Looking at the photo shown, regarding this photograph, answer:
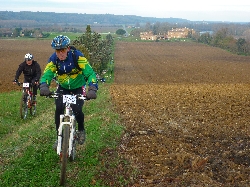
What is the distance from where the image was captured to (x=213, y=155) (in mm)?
7227

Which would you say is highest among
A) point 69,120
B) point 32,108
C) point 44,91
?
point 44,91

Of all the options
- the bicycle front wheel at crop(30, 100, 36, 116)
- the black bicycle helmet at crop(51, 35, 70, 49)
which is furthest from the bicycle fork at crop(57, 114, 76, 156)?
the bicycle front wheel at crop(30, 100, 36, 116)

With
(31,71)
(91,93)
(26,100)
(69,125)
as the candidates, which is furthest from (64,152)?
(26,100)

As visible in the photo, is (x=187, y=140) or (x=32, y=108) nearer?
(x=187, y=140)

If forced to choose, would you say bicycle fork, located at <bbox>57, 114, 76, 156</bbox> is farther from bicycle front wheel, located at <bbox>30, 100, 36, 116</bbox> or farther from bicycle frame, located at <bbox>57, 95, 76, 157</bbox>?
bicycle front wheel, located at <bbox>30, 100, 36, 116</bbox>

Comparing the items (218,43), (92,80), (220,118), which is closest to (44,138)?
(92,80)

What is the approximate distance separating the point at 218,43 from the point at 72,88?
115406 millimetres

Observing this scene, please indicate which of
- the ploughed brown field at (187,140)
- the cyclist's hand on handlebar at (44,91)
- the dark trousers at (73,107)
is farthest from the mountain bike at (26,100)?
the cyclist's hand on handlebar at (44,91)

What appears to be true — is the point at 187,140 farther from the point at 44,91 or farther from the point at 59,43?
the point at 59,43

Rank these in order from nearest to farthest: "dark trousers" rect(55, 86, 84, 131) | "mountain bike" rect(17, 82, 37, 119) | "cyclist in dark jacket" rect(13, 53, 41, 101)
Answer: "dark trousers" rect(55, 86, 84, 131) < "cyclist in dark jacket" rect(13, 53, 41, 101) < "mountain bike" rect(17, 82, 37, 119)

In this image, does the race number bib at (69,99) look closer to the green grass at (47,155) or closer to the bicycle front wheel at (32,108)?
the green grass at (47,155)

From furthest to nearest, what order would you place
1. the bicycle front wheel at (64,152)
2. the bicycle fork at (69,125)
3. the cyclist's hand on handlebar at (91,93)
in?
the bicycle fork at (69,125) → the cyclist's hand on handlebar at (91,93) → the bicycle front wheel at (64,152)

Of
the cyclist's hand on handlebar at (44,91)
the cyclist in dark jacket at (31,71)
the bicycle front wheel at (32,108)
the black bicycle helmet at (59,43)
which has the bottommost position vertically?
the bicycle front wheel at (32,108)

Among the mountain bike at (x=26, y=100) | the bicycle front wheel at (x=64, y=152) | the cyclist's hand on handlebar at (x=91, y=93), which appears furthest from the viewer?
the mountain bike at (x=26, y=100)
